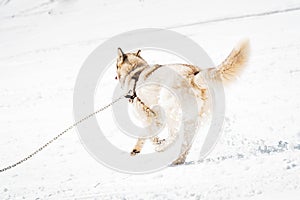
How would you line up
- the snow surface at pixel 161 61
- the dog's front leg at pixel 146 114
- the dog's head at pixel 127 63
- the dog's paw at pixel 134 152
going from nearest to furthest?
the snow surface at pixel 161 61
the dog's front leg at pixel 146 114
the dog's head at pixel 127 63
the dog's paw at pixel 134 152

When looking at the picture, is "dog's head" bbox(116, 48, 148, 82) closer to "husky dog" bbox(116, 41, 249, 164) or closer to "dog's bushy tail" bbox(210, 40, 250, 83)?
"husky dog" bbox(116, 41, 249, 164)

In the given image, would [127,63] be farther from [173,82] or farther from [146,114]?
[173,82]

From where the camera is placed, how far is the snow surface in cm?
478

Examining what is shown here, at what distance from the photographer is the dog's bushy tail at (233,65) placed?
482cm

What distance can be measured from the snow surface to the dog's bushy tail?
0.42 meters

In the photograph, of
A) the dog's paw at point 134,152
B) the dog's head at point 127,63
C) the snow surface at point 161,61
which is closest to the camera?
the snow surface at point 161,61

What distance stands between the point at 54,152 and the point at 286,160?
4.08 meters

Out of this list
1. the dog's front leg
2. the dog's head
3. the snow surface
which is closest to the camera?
the snow surface

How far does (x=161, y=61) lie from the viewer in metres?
11.2

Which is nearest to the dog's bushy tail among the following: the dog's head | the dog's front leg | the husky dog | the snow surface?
the husky dog

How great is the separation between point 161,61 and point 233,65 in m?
6.44

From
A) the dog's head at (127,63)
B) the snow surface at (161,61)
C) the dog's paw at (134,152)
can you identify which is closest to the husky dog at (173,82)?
the dog's head at (127,63)

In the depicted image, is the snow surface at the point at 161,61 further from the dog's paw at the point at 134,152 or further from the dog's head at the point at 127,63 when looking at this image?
the dog's head at the point at 127,63

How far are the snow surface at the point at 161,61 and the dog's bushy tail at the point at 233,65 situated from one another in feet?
1.37
